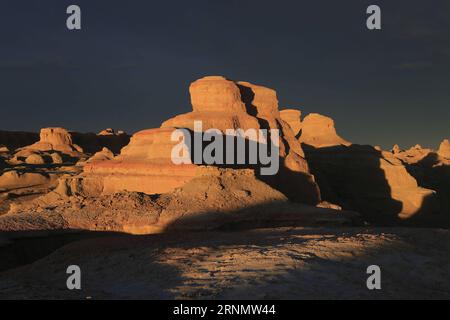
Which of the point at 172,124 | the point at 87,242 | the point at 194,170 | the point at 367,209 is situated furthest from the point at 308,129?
the point at 87,242

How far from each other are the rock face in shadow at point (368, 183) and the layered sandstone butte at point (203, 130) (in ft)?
26.1

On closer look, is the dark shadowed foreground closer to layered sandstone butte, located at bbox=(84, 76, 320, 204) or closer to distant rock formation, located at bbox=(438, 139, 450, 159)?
layered sandstone butte, located at bbox=(84, 76, 320, 204)

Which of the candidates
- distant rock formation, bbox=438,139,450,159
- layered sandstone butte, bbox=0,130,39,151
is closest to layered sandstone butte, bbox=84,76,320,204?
distant rock formation, bbox=438,139,450,159

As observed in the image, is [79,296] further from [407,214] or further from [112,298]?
[407,214]

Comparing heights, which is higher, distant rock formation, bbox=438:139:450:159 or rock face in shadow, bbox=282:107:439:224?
distant rock formation, bbox=438:139:450:159

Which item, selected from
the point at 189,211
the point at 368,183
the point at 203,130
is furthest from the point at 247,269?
the point at 368,183

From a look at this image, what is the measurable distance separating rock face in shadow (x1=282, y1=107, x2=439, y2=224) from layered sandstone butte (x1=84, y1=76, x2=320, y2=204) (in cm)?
794

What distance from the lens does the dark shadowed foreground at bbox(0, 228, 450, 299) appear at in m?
8.31

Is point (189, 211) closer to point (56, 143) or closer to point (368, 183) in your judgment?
point (368, 183)

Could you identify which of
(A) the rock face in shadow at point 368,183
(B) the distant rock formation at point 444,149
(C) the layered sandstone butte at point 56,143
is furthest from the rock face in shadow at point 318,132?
(C) the layered sandstone butte at point 56,143

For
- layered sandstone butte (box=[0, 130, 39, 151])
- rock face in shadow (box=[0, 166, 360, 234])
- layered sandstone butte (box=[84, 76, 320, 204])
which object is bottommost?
rock face in shadow (box=[0, 166, 360, 234])

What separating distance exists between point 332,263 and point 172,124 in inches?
836

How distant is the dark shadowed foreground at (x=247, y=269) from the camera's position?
27.3 ft

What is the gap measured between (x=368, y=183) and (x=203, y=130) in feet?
75.6
